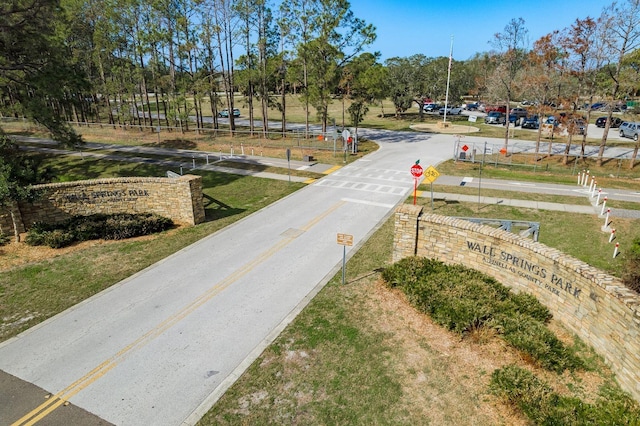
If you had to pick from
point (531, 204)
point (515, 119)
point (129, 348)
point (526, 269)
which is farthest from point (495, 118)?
point (129, 348)

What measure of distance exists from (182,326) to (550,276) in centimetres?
936

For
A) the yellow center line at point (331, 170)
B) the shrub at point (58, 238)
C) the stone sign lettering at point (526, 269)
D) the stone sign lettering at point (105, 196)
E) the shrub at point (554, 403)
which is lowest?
the shrub at point (554, 403)

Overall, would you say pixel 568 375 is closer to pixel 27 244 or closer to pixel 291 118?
pixel 27 244

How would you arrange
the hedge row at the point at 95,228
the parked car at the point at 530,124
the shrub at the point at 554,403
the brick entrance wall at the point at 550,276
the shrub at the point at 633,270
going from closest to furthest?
the shrub at the point at 554,403 < the brick entrance wall at the point at 550,276 < the shrub at the point at 633,270 < the hedge row at the point at 95,228 < the parked car at the point at 530,124

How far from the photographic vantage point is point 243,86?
40656 mm

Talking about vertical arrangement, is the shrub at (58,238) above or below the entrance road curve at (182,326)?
above

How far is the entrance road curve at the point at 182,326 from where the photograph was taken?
25.6 ft

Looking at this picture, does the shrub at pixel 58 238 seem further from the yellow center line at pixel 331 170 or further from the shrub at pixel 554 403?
the yellow center line at pixel 331 170

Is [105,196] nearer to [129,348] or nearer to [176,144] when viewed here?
[129,348]

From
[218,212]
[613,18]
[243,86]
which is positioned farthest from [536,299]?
[243,86]

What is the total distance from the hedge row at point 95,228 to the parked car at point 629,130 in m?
45.5

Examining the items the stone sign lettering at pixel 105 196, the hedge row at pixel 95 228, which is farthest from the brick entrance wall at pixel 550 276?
the stone sign lettering at pixel 105 196

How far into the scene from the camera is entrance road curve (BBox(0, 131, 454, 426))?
781 centimetres

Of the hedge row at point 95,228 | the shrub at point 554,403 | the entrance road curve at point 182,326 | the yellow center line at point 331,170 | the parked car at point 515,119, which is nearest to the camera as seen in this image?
the shrub at point 554,403
